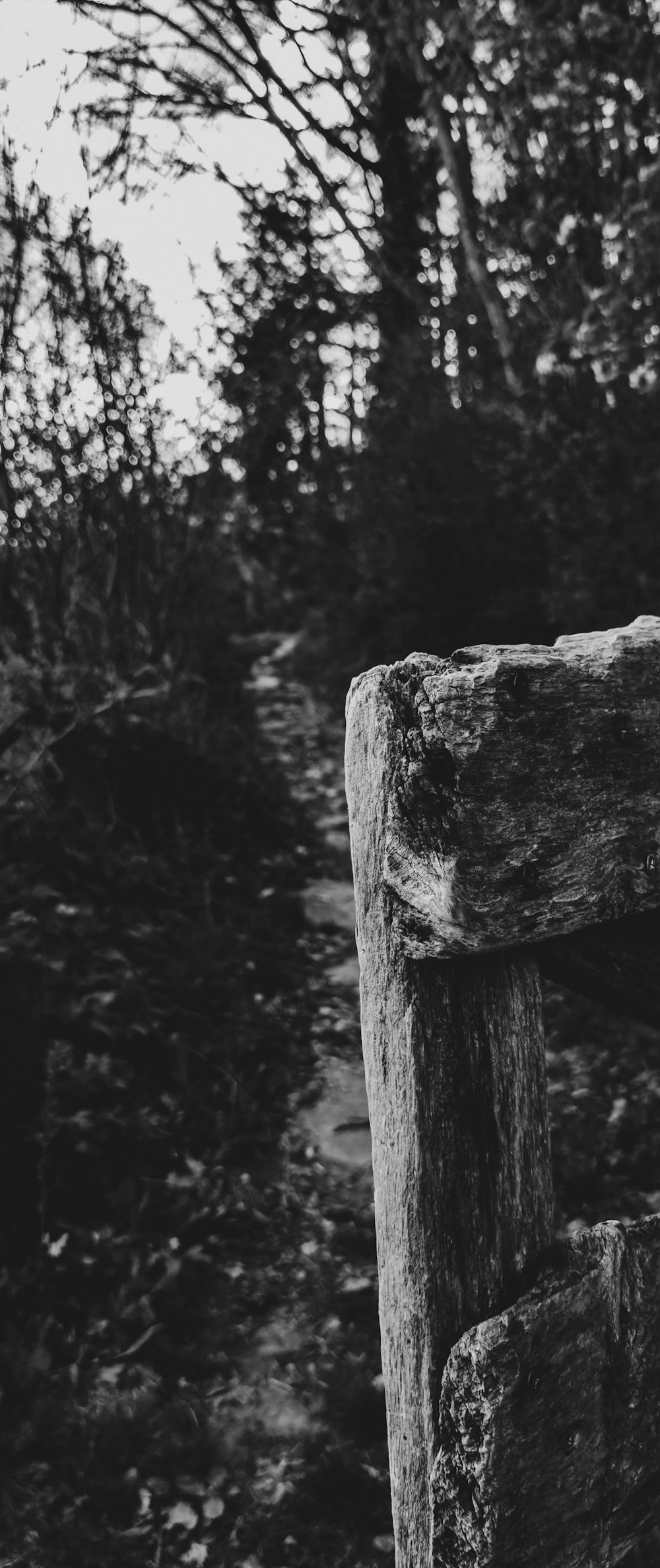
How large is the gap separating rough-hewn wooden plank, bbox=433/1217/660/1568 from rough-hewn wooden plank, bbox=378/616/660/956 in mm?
398

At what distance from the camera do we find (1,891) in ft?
13.4

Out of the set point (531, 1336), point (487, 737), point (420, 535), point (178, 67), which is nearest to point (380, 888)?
point (487, 737)

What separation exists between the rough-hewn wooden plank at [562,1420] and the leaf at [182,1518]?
177 cm

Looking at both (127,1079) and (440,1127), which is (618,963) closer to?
(440,1127)

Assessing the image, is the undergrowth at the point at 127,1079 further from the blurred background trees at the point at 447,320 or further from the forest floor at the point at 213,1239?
the blurred background trees at the point at 447,320

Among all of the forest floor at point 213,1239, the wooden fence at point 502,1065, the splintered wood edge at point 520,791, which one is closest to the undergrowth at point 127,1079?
the forest floor at point 213,1239

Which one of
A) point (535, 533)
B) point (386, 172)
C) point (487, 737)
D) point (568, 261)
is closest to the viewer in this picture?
point (487, 737)

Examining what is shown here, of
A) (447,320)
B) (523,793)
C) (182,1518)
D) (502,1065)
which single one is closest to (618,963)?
(502,1065)

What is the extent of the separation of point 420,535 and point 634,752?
6.02 m

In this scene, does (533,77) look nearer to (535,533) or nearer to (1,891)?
(535,533)

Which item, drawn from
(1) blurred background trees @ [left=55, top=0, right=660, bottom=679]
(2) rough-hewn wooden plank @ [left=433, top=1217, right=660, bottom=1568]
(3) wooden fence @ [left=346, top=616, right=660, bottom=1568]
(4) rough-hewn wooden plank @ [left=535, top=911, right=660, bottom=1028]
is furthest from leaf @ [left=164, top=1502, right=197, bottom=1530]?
(1) blurred background trees @ [left=55, top=0, right=660, bottom=679]

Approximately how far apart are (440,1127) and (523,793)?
0.39 m

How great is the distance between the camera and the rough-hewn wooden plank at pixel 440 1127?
1.09 m

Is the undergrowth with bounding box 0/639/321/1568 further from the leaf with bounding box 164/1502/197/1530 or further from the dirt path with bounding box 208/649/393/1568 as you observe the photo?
the dirt path with bounding box 208/649/393/1568
